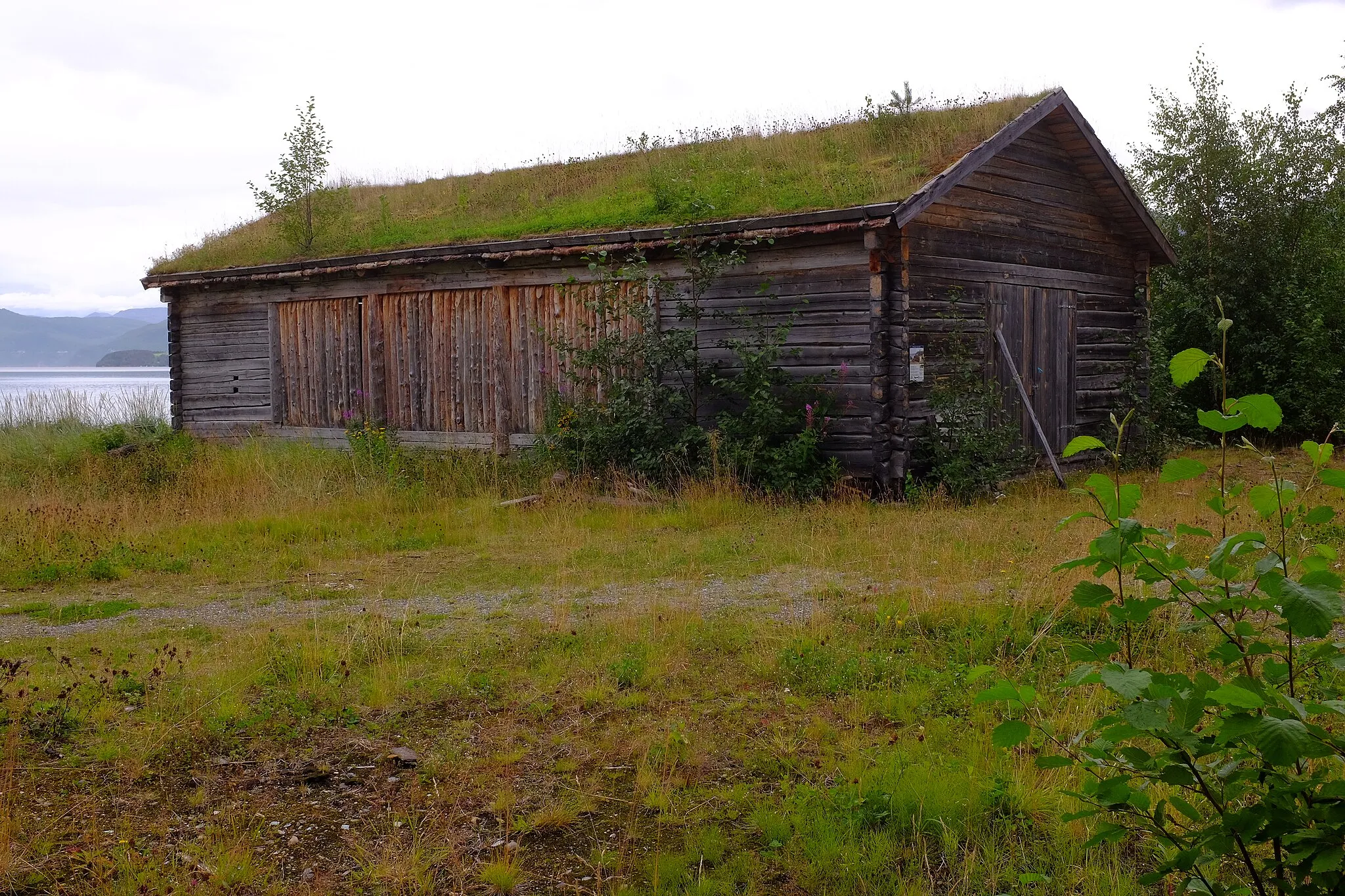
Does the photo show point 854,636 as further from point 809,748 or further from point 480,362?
point 480,362

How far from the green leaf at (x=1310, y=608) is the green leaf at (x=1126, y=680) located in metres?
0.28

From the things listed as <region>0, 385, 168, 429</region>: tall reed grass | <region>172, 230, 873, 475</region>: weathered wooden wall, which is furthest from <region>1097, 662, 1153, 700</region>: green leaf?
<region>0, 385, 168, 429</region>: tall reed grass

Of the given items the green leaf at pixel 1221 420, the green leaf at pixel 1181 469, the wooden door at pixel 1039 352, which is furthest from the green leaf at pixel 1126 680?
the wooden door at pixel 1039 352

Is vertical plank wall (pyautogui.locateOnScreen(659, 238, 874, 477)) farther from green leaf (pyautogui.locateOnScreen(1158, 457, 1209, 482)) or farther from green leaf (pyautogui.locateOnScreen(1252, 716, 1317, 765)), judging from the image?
green leaf (pyautogui.locateOnScreen(1252, 716, 1317, 765))

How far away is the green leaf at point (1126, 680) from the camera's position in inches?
80.7

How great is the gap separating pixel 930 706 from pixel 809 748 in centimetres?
78

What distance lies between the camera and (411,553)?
9.42 m

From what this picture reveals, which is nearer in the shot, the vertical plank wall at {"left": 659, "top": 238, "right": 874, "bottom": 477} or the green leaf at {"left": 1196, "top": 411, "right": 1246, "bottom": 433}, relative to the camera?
the green leaf at {"left": 1196, "top": 411, "right": 1246, "bottom": 433}

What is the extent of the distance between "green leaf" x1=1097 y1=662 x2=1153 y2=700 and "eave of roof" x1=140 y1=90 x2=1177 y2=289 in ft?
29.5

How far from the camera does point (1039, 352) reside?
13.4 m

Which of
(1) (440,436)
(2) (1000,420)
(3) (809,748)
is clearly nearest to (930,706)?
(3) (809,748)

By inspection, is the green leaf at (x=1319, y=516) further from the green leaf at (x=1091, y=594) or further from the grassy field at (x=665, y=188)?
the grassy field at (x=665, y=188)

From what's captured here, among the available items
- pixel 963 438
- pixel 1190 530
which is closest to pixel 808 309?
pixel 963 438

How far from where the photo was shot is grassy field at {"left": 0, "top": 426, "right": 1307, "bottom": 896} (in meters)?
A: 3.62
